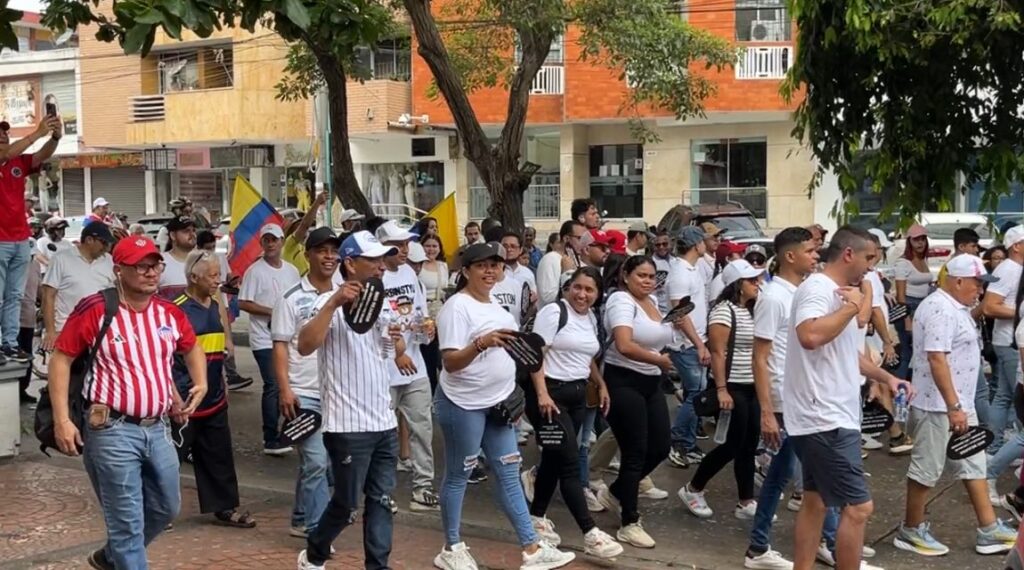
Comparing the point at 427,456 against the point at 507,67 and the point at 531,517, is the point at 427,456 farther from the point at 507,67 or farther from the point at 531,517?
the point at 507,67

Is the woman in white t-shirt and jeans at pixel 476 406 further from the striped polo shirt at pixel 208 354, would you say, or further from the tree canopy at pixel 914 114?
the tree canopy at pixel 914 114

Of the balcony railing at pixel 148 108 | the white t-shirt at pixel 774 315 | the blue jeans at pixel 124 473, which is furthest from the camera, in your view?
the balcony railing at pixel 148 108

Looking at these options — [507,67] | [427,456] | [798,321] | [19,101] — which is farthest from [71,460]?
[19,101]

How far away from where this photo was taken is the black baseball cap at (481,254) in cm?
600

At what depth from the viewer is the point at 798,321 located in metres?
5.45

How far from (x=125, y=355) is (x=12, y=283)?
563cm

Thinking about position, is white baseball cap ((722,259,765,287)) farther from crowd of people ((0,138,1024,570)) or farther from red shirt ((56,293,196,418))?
red shirt ((56,293,196,418))

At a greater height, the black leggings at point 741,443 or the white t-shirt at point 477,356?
the white t-shirt at point 477,356

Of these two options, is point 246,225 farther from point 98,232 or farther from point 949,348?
point 949,348

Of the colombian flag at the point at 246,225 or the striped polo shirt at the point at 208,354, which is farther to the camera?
the colombian flag at the point at 246,225

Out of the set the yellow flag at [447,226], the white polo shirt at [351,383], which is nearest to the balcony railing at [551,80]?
the yellow flag at [447,226]

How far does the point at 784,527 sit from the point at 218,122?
31.3 meters

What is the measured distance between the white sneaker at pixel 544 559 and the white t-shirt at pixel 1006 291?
4.02 meters

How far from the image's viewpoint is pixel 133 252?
16.5 ft
